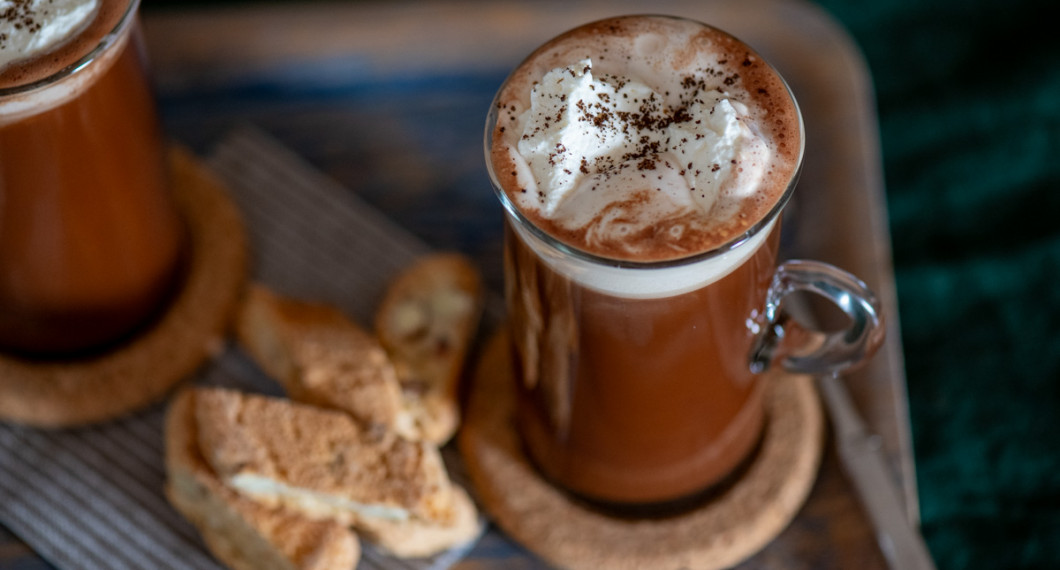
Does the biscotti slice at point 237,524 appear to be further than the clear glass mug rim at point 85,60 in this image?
Yes

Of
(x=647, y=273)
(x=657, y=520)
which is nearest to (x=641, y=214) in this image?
(x=647, y=273)

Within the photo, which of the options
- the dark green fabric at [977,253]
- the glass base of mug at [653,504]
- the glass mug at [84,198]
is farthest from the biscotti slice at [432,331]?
the dark green fabric at [977,253]

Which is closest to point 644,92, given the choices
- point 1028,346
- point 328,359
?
point 328,359

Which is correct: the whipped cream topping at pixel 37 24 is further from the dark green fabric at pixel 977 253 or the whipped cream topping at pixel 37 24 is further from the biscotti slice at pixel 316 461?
the dark green fabric at pixel 977 253

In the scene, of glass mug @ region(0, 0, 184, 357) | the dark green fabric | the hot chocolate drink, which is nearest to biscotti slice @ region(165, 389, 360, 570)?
glass mug @ region(0, 0, 184, 357)

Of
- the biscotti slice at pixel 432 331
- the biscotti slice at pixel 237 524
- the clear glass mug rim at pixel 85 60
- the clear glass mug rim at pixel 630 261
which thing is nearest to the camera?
the clear glass mug rim at pixel 630 261

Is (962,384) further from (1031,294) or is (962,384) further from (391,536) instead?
(391,536)
